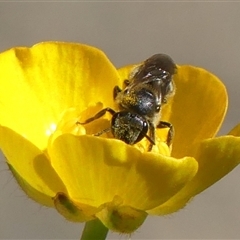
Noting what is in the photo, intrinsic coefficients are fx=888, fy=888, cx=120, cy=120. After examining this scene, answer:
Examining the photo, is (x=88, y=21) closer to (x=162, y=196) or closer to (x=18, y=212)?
(x=18, y=212)

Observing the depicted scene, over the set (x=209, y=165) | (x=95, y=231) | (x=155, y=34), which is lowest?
(x=155, y=34)

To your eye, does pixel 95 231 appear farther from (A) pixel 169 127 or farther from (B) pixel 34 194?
(A) pixel 169 127

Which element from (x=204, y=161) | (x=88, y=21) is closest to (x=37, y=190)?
(x=204, y=161)

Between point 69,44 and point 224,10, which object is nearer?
point 69,44

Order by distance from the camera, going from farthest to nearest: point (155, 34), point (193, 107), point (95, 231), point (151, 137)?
point (155, 34), point (193, 107), point (151, 137), point (95, 231)

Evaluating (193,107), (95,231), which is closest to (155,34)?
(193,107)

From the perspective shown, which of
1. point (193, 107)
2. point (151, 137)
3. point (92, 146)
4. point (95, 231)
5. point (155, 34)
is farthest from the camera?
point (155, 34)

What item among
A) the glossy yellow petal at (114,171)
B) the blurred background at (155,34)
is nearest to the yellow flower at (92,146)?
the glossy yellow petal at (114,171)

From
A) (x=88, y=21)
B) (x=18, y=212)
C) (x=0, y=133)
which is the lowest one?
(x=18, y=212)
